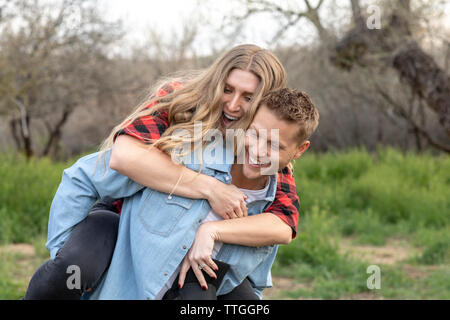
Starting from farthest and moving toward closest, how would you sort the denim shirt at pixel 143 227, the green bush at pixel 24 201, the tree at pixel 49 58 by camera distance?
the tree at pixel 49 58, the green bush at pixel 24 201, the denim shirt at pixel 143 227

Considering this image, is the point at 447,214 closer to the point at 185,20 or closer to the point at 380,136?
the point at 380,136

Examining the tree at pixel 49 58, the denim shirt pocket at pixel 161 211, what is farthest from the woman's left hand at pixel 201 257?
the tree at pixel 49 58

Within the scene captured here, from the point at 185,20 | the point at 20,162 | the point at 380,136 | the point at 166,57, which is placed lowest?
the point at 380,136

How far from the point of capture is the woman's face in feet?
8.24

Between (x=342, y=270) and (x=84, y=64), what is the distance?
7.56 meters

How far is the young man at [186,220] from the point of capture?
7.42ft

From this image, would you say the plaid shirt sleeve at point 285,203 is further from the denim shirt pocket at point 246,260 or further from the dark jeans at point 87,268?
the dark jeans at point 87,268

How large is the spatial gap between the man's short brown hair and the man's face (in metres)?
0.02

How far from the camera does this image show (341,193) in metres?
8.23
